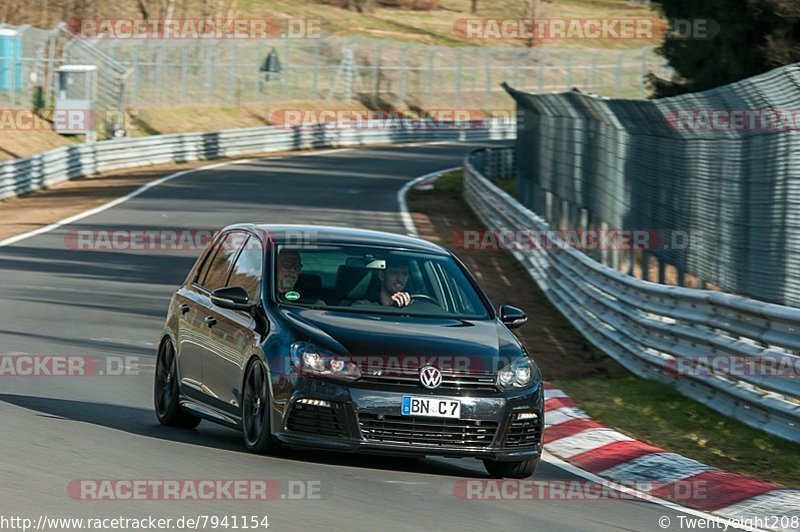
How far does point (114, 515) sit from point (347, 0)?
103 m

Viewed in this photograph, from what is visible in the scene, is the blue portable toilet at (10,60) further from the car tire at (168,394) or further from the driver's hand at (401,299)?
the driver's hand at (401,299)

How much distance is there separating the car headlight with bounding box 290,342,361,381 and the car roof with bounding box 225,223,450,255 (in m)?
1.35

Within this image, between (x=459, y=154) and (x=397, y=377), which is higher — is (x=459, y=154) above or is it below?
below

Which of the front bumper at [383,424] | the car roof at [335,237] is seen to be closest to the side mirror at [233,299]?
the car roof at [335,237]

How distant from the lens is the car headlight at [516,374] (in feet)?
30.6

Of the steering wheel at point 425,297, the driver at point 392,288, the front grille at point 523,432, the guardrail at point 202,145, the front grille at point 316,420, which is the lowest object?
the guardrail at point 202,145

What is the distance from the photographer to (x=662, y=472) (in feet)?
33.0

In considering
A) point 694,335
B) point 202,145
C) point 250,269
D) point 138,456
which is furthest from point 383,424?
point 202,145

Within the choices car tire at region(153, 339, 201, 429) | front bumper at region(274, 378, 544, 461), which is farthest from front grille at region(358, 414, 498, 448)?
car tire at region(153, 339, 201, 429)

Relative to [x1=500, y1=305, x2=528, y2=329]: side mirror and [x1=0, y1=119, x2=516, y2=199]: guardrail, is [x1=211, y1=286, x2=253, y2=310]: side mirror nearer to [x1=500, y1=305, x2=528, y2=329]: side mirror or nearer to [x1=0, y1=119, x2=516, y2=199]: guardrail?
[x1=500, y1=305, x2=528, y2=329]: side mirror

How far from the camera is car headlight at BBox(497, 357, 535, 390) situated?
9336 mm

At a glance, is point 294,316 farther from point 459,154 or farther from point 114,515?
point 459,154

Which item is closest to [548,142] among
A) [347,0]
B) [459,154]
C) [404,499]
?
[404,499]

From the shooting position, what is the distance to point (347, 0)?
109 m
